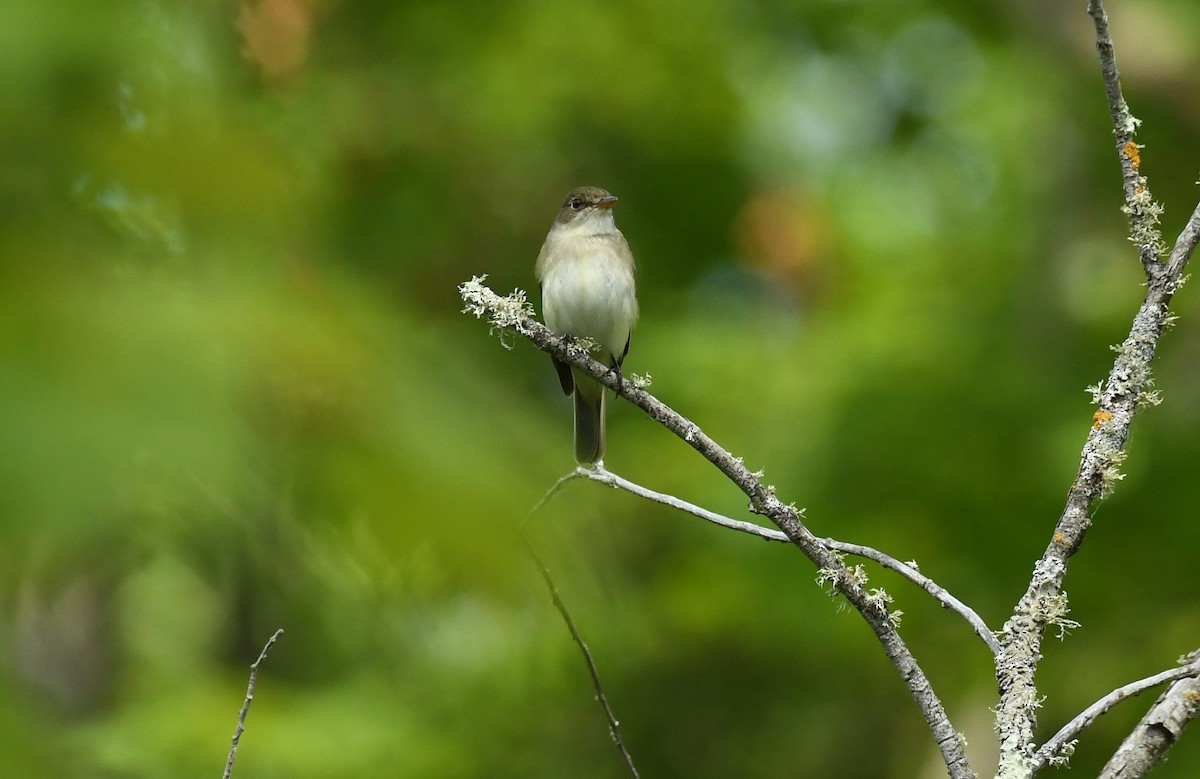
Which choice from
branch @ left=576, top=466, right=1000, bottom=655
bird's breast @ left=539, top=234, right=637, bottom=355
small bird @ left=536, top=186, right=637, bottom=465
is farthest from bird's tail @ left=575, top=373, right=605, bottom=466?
branch @ left=576, top=466, right=1000, bottom=655

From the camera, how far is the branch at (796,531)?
2.18 m

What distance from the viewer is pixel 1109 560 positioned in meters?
6.51

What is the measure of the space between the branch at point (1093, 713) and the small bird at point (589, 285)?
4.19 meters

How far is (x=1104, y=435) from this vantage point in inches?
90.0

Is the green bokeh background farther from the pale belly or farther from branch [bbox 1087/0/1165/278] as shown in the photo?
branch [bbox 1087/0/1165/278]

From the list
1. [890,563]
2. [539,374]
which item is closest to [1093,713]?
[890,563]

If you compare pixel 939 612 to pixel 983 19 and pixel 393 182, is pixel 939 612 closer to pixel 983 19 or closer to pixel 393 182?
pixel 393 182

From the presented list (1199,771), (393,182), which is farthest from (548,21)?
(1199,771)

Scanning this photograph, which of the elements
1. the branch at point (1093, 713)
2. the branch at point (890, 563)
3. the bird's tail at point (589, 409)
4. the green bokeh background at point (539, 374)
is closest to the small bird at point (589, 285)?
the bird's tail at point (589, 409)

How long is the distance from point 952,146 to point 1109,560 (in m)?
5.04

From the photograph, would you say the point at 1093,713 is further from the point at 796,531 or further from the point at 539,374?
the point at 539,374

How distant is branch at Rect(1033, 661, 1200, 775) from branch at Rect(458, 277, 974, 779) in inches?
4.8

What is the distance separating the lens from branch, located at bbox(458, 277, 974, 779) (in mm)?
2184

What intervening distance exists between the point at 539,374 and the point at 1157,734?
252 centimetres
